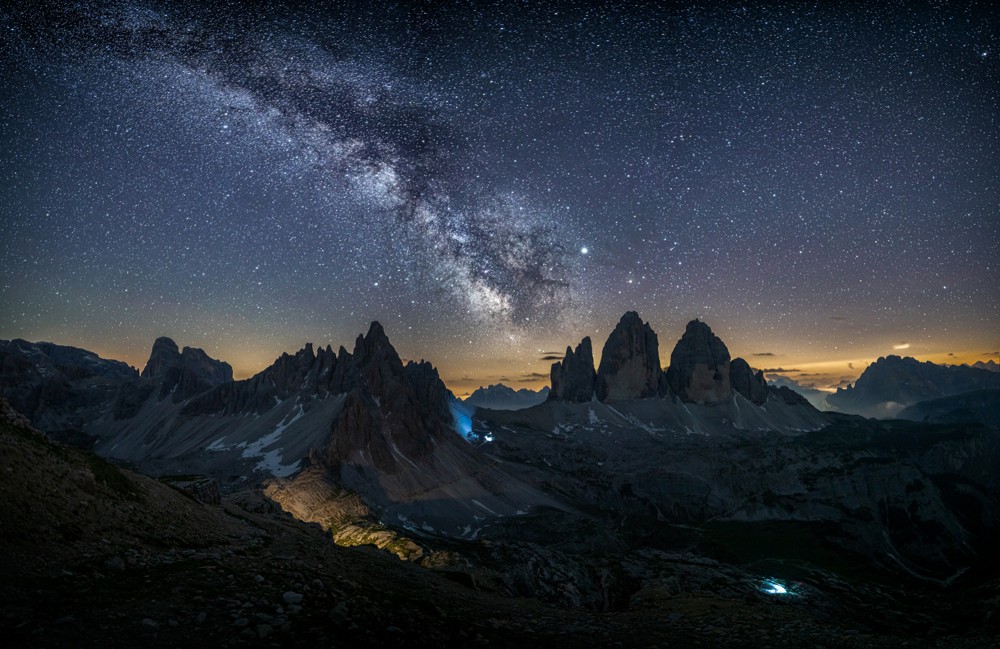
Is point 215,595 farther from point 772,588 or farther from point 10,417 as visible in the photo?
point 772,588

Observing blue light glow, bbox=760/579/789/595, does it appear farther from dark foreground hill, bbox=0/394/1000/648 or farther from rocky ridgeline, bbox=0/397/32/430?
rocky ridgeline, bbox=0/397/32/430

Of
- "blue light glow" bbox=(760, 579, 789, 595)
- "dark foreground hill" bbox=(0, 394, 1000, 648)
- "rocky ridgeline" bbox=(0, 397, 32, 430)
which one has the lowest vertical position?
"blue light glow" bbox=(760, 579, 789, 595)

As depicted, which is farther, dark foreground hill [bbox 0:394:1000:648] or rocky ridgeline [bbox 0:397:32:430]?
rocky ridgeline [bbox 0:397:32:430]

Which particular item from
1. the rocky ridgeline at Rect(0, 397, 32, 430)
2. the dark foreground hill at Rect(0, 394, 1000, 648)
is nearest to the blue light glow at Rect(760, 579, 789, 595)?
the dark foreground hill at Rect(0, 394, 1000, 648)

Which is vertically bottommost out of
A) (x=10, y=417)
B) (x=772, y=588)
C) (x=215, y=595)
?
(x=772, y=588)

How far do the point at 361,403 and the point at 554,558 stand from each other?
463 ft

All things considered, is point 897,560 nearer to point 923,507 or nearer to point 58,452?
point 923,507

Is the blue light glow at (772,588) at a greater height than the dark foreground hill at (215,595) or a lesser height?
lesser

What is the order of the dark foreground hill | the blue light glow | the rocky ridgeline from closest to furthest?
the dark foreground hill < the rocky ridgeline < the blue light glow

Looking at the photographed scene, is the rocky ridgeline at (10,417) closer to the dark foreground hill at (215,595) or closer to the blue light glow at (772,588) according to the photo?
the dark foreground hill at (215,595)

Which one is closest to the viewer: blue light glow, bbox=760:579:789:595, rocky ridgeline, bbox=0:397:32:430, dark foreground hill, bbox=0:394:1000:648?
dark foreground hill, bbox=0:394:1000:648

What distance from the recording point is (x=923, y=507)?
19800 cm

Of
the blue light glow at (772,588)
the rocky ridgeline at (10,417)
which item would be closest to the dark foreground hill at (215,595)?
the rocky ridgeline at (10,417)

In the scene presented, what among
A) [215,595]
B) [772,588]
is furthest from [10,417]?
[772,588]
